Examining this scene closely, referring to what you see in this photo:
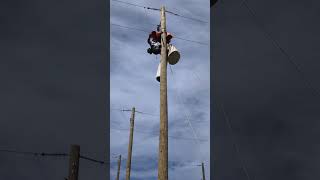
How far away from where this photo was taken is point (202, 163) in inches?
1549

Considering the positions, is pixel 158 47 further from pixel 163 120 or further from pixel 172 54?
pixel 163 120

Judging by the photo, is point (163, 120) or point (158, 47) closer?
point (163, 120)

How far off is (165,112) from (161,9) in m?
→ 3.83

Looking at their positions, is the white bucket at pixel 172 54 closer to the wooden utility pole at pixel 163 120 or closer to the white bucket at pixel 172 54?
the white bucket at pixel 172 54

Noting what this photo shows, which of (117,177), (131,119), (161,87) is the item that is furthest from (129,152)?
(117,177)
